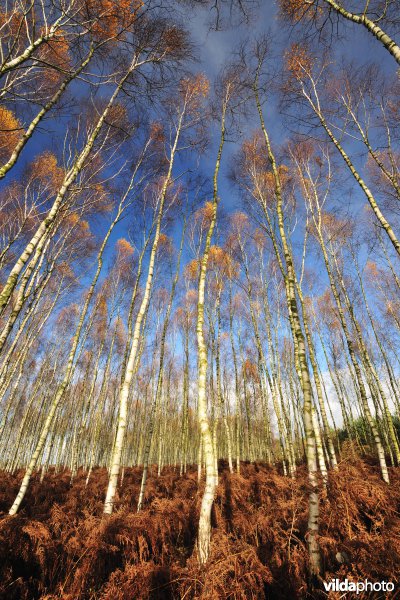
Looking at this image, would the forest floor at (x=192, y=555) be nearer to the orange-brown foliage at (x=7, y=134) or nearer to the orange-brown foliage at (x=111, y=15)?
the orange-brown foliage at (x=111, y=15)

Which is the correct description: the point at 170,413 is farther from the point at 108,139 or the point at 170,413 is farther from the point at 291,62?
the point at 291,62

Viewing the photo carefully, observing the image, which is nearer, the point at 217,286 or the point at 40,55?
the point at 40,55

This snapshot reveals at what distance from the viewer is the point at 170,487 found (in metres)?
8.00

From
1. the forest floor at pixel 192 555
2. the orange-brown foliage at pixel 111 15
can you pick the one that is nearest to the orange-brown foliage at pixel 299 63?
the orange-brown foliage at pixel 111 15

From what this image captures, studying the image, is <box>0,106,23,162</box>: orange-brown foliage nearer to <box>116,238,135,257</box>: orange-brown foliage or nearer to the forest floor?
<box>116,238,135,257</box>: orange-brown foliage

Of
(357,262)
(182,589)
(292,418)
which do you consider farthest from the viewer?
(292,418)

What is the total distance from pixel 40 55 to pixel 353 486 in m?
11.4

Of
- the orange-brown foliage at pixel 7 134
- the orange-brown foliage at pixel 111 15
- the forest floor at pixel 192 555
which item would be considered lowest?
the forest floor at pixel 192 555

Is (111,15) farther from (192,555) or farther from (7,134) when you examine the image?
(192,555)

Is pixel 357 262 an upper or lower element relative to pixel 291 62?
lower

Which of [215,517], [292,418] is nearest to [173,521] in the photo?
[215,517]

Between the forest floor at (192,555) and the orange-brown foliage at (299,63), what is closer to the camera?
the forest floor at (192,555)

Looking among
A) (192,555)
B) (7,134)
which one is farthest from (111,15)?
(192,555)

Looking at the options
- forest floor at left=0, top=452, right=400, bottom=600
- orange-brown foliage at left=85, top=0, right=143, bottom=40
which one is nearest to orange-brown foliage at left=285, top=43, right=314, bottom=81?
orange-brown foliage at left=85, top=0, right=143, bottom=40
